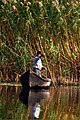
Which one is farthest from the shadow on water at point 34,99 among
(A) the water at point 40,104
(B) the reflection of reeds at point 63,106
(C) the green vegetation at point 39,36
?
(C) the green vegetation at point 39,36

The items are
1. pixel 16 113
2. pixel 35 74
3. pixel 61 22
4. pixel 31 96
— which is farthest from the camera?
pixel 61 22

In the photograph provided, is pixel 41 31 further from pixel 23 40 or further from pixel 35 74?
pixel 35 74

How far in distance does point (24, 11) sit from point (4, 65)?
2.12 m

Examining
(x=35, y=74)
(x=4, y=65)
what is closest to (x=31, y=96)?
(x=35, y=74)

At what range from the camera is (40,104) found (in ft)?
48.6

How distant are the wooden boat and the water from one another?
314 millimetres

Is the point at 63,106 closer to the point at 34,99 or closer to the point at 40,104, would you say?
the point at 40,104

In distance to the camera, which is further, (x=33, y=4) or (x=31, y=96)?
(x=33, y=4)

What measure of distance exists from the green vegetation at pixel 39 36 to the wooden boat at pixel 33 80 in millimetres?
841

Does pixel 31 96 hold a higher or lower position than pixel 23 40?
lower

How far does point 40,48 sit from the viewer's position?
21156 mm

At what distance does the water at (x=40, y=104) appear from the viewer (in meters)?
12.5

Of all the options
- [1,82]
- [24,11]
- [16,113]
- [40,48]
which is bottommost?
[16,113]

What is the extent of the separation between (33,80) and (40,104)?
5204 mm
